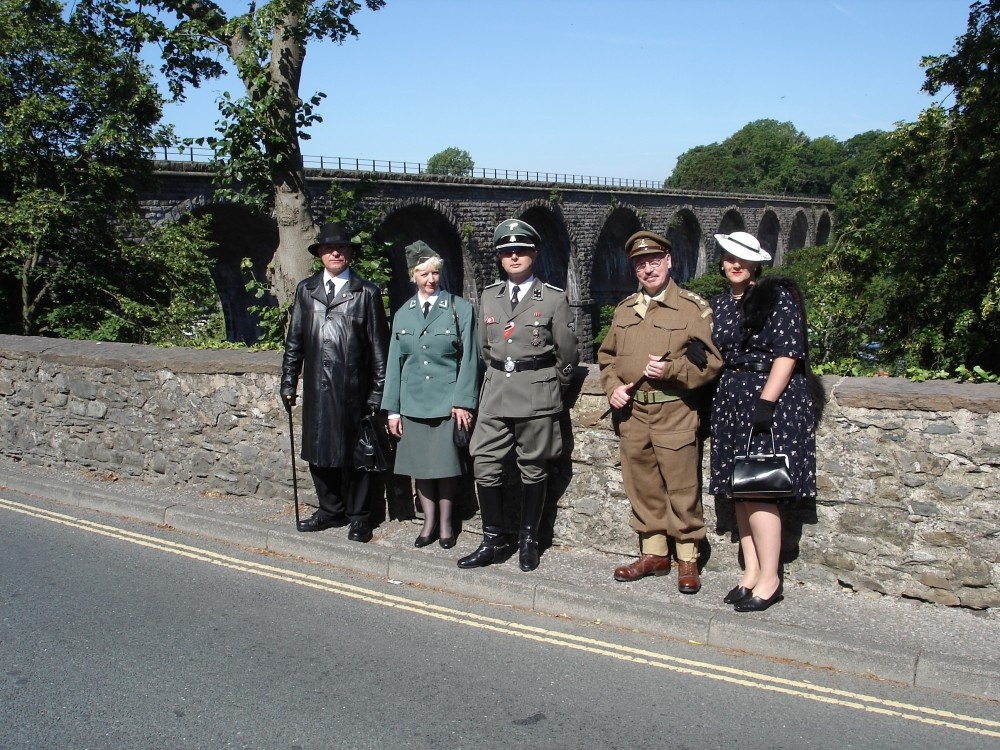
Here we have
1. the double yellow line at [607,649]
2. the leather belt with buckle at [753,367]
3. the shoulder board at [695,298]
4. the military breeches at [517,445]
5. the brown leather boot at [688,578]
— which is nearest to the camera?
the double yellow line at [607,649]

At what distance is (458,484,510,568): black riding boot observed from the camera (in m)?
5.32

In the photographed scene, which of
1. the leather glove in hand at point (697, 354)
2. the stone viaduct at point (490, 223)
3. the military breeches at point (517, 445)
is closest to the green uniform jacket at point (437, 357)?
Result: the military breeches at point (517, 445)

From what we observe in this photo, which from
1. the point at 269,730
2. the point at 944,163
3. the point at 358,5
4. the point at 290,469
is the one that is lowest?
the point at 269,730

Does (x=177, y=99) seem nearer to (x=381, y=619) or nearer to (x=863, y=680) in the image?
(x=381, y=619)

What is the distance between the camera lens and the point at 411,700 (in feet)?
12.9

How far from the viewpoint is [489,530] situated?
5383 mm

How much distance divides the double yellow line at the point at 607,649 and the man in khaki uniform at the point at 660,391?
598 mm

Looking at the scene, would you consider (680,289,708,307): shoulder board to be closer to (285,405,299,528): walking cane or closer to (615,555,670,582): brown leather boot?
(615,555,670,582): brown leather boot

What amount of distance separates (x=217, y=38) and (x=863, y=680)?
9.86 m

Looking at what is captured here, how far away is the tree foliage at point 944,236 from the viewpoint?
13367 mm

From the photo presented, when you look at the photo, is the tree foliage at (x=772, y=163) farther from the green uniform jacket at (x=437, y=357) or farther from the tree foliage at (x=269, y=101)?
the green uniform jacket at (x=437, y=357)

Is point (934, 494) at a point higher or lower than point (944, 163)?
lower

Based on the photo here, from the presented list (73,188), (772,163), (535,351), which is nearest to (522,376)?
(535,351)

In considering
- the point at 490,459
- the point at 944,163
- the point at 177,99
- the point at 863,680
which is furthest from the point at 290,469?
the point at 944,163
